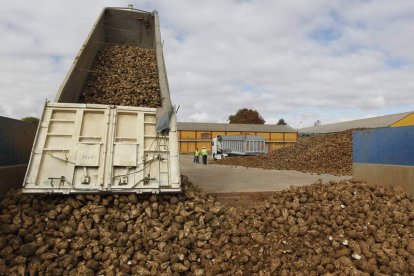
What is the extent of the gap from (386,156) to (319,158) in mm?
9880

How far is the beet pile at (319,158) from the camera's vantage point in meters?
15.3

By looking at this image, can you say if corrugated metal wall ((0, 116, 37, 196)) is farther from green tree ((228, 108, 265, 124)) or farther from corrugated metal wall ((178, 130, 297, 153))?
green tree ((228, 108, 265, 124))

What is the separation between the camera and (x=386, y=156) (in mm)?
6973

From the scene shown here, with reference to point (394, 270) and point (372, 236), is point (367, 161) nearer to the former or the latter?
point (372, 236)

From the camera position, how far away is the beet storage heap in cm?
920

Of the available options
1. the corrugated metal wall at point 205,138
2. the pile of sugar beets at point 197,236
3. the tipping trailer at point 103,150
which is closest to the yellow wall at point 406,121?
the corrugated metal wall at point 205,138

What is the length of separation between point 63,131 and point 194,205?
2713mm

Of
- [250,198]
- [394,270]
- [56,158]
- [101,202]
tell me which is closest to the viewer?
[394,270]

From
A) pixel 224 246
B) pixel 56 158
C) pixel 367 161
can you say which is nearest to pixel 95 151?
pixel 56 158

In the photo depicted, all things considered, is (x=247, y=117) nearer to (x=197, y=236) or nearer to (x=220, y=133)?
(x=220, y=133)

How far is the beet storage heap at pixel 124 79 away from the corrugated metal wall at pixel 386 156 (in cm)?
527

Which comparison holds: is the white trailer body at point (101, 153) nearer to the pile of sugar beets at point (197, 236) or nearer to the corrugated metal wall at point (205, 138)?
the pile of sugar beets at point (197, 236)

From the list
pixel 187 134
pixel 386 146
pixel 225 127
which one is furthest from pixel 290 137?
pixel 386 146

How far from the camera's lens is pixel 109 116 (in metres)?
6.21
